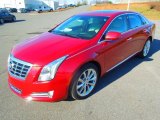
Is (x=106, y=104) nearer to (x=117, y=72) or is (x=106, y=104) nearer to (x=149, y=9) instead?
(x=117, y=72)

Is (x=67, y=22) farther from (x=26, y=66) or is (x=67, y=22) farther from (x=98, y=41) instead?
(x=26, y=66)

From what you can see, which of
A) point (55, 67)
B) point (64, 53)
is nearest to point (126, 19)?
point (64, 53)

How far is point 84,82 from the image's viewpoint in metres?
3.79

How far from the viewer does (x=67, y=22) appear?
5.09 metres

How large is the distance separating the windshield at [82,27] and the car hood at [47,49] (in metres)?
0.29

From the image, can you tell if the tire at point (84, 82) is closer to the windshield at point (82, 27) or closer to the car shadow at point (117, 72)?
the car shadow at point (117, 72)

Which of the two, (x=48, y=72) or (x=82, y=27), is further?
(x=82, y=27)

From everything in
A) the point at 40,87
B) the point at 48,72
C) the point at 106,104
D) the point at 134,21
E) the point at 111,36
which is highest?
the point at 134,21

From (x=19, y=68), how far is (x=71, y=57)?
0.95m

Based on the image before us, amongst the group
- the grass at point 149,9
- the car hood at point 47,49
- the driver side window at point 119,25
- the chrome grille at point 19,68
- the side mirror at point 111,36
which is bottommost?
the grass at point 149,9

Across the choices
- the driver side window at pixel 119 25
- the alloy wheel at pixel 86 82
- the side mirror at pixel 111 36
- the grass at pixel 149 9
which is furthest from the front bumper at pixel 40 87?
the grass at pixel 149 9

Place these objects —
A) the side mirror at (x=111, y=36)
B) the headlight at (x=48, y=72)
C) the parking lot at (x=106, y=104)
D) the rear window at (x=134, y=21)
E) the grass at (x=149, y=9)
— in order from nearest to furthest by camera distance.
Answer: the headlight at (x=48, y=72)
the parking lot at (x=106, y=104)
the side mirror at (x=111, y=36)
the rear window at (x=134, y=21)
the grass at (x=149, y=9)

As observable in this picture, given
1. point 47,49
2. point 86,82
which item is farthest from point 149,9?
point 47,49

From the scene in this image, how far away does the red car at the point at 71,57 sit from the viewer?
3.18 metres
